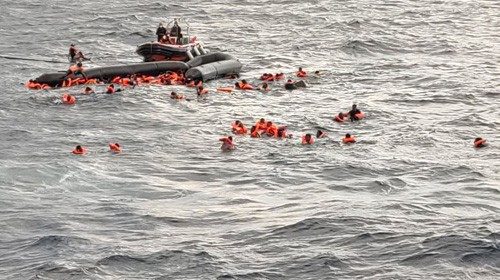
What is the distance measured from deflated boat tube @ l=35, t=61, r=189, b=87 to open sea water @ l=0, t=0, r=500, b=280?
3.82ft

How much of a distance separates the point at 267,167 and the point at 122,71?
16738 millimetres

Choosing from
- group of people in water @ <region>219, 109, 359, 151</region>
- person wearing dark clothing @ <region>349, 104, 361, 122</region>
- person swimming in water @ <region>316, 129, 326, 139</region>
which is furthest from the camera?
person wearing dark clothing @ <region>349, 104, 361, 122</region>

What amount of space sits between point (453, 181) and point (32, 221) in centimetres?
1519

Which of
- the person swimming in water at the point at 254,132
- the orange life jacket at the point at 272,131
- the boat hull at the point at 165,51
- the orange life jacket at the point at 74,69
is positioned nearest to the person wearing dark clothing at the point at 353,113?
the orange life jacket at the point at 272,131

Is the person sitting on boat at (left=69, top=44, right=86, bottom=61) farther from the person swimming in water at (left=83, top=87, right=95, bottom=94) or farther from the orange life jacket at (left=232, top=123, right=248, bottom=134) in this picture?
the orange life jacket at (left=232, top=123, right=248, bottom=134)

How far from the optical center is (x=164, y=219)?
3544 centimetres

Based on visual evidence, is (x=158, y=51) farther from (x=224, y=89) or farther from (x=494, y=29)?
(x=494, y=29)

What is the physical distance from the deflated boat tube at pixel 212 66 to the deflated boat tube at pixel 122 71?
1.05 metres

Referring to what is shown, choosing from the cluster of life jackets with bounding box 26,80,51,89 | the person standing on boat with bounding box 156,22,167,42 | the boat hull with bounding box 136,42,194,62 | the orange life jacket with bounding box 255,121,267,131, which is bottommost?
the cluster of life jackets with bounding box 26,80,51,89

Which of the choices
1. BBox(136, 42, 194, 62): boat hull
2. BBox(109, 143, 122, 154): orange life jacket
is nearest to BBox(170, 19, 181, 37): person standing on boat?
BBox(136, 42, 194, 62): boat hull

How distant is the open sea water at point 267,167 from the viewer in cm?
3203

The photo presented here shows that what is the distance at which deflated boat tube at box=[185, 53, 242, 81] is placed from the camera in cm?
5594

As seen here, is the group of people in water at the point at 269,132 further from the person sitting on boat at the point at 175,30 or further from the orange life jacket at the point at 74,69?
the person sitting on boat at the point at 175,30

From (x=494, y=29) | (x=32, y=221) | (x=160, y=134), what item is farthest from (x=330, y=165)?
(x=494, y=29)
